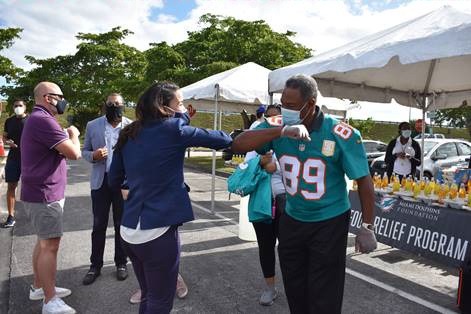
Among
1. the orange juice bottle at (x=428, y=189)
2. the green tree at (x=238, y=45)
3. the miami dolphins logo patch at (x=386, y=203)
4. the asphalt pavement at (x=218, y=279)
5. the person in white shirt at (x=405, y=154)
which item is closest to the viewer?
the asphalt pavement at (x=218, y=279)

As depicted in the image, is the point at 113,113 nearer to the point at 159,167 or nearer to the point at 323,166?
the point at 159,167

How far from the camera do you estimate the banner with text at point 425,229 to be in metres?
4.18

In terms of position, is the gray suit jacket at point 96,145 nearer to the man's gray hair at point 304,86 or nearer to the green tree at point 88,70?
the man's gray hair at point 304,86

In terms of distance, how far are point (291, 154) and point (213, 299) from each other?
202 cm

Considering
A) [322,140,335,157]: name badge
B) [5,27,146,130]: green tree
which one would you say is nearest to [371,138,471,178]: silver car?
[322,140,335,157]: name badge

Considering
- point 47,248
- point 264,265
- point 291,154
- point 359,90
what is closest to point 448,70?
point 359,90

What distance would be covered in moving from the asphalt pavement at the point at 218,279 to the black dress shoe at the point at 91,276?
5 centimetres

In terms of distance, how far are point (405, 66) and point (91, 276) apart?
545 cm

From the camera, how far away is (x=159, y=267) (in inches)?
87.5

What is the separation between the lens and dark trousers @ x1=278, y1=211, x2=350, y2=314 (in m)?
2.34

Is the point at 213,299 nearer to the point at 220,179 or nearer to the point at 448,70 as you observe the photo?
the point at 448,70

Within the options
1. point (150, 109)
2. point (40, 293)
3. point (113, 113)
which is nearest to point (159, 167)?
point (150, 109)

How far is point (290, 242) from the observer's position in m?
2.50

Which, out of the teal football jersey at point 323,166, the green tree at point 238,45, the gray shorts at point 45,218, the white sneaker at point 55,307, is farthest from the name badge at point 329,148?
the green tree at point 238,45
